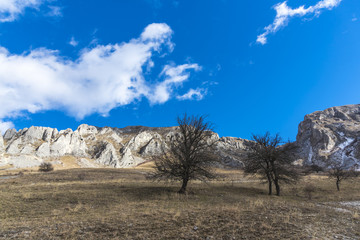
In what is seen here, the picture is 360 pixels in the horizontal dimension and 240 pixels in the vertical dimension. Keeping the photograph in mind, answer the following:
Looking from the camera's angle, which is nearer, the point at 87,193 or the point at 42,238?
the point at 42,238

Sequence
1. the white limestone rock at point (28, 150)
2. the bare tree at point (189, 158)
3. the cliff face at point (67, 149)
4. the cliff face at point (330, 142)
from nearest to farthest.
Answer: the bare tree at point (189, 158) < the white limestone rock at point (28, 150) < the cliff face at point (67, 149) < the cliff face at point (330, 142)

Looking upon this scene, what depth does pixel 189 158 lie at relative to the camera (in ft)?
73.1

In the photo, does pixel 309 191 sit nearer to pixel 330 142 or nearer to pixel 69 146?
pixel 69 146

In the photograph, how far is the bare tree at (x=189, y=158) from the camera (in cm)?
2209

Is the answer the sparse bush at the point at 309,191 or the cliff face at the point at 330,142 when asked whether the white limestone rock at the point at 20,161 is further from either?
the cliff face at the point at 330,142

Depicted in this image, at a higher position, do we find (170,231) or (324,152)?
(324,152)

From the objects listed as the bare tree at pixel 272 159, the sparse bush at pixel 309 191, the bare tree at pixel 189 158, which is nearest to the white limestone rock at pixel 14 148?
the bare tree at pixel 189 158

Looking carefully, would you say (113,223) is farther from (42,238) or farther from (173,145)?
(173,145)

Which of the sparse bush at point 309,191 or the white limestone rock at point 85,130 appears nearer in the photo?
the sparse bush at point 309,191

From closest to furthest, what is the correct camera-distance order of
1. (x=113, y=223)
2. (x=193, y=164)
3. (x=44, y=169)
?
1. (x=113, y=223)
2. (x=193, y=164)
3. (x=44, y=169)

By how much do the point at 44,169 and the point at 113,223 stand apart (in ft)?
232

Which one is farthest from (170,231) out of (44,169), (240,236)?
(44,169)

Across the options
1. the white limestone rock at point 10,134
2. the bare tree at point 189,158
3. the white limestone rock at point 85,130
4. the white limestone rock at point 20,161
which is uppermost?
the white limestone rock at point 85,130

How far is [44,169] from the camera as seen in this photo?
209ft
